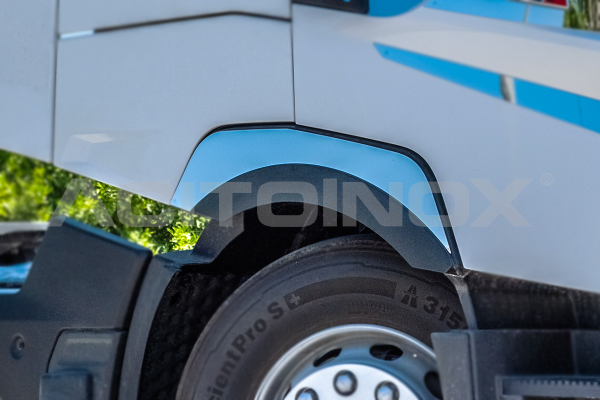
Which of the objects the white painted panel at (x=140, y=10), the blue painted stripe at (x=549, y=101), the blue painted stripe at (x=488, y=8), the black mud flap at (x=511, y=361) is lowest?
the black mud flap at (x=511, y=361)

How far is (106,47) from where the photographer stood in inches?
76.8

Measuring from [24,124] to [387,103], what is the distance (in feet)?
4.14

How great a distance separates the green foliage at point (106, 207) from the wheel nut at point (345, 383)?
0.66 meters

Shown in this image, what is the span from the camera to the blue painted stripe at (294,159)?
1765mm

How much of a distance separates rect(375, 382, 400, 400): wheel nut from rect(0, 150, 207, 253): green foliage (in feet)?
2.55

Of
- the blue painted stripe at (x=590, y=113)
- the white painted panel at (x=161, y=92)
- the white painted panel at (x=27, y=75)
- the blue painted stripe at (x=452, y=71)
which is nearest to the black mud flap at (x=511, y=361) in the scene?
the blue painted stripe at (x=590, y=113)

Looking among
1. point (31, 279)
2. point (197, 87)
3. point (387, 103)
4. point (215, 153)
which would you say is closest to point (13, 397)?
point (31, 279)

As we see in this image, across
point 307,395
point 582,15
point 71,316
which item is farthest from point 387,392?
point 582,15

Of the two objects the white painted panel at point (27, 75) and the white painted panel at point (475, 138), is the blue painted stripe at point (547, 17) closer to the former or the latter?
the white painted panel at point (475, 138)

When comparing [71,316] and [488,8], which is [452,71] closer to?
[488,8]

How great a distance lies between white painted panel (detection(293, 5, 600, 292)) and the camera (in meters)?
1.65

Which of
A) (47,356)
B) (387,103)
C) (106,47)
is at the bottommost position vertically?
(47,356)

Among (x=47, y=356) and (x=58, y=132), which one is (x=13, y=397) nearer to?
(x=47, y=356)

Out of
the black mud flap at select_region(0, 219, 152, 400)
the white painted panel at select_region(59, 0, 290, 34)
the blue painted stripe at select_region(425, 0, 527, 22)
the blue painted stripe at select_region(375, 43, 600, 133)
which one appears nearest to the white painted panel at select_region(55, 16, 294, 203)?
the white painted panel at select_region(59, 0, 290, 34)
